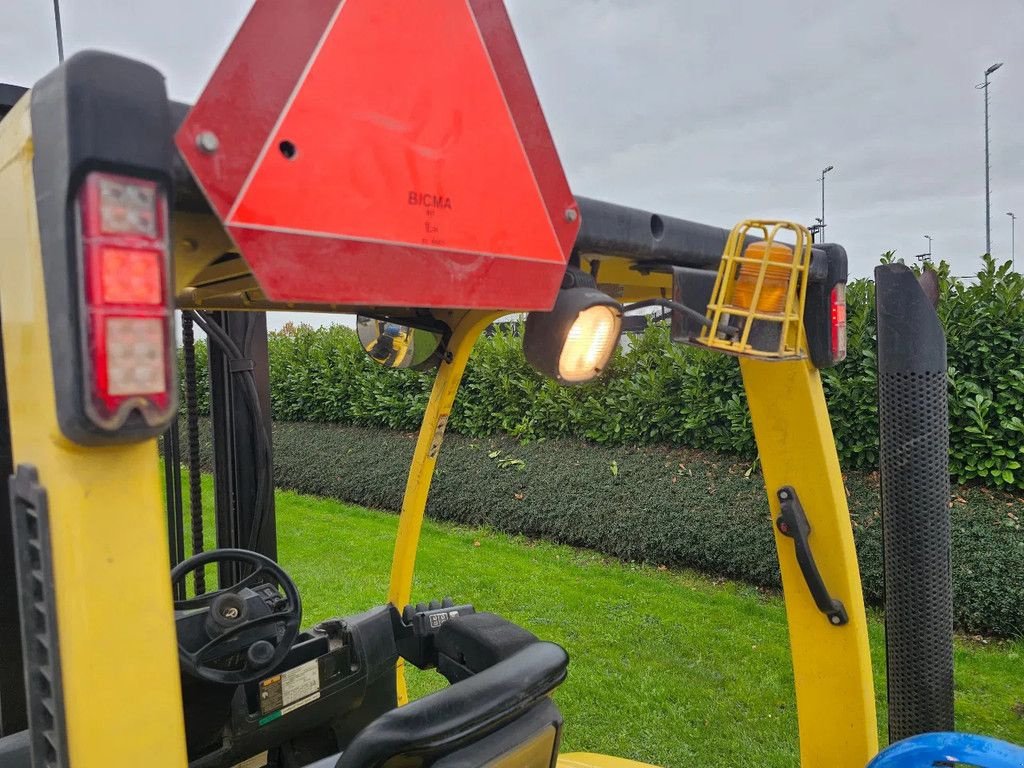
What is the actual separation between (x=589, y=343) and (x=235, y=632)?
111 cm

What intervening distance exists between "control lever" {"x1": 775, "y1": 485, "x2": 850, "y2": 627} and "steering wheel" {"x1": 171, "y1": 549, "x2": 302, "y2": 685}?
1.27m

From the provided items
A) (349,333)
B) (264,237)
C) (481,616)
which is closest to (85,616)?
(264,237)

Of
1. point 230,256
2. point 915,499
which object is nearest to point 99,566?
point 230,256

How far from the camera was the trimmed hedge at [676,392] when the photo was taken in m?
5.11

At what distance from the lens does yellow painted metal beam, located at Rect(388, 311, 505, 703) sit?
7.54ft

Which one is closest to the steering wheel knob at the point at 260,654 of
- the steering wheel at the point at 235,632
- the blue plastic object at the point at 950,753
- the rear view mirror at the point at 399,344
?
the steering wheel at the point at 235,632

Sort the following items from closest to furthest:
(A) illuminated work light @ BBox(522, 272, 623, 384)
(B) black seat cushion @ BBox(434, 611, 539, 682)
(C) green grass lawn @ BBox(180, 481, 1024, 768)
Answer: (A) illuminated work light @ BBox(522, 272, 623, 384), (B) black seat cushion @ BBox(434, 611, 539, 682), (C) green grass lawn @ BBox(180, 481, 1024, 768)

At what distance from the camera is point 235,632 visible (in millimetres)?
1752

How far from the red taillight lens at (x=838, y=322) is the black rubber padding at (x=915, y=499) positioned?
0.12 meters

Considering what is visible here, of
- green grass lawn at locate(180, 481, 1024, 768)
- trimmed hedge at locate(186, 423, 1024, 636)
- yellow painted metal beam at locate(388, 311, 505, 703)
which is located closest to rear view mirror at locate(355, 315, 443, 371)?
yellow painted metal beam at locate(388, 311, 505, 703)

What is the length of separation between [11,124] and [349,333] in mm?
10141

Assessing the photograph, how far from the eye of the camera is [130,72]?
776 millimetres

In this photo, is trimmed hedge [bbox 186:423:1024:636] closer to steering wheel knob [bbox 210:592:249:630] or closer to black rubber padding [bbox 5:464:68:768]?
steering wheel knob [bbox 210:592:249:630]

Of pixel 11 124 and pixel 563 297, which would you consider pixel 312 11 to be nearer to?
pixel 11 124
